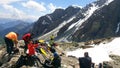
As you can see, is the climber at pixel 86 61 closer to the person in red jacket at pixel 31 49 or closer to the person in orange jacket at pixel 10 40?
the person in red jacket at pixel 31 49

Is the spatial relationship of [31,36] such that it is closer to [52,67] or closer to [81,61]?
[52,67]

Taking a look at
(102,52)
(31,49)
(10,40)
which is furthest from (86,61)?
(102,52)

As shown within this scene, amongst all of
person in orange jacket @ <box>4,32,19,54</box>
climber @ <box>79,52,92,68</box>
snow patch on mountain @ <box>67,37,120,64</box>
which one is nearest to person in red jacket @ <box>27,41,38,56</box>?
person in orange jacket @ <box>4,32,19,54</box>

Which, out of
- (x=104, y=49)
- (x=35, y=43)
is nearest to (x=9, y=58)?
(x=35, y=43)

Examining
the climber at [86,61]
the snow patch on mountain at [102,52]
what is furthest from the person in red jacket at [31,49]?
the snow patch on mountain at [102,52]

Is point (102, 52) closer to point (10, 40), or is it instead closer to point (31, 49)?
point (10, 40)

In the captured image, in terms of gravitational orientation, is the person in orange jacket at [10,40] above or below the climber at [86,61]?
above

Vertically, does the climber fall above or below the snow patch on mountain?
below

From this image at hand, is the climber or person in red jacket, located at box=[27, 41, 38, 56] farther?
person in red jacket, located at box=[27, 41, 38, 56]

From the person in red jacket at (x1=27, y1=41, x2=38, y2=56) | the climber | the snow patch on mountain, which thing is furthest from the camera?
the snow patch on mountain

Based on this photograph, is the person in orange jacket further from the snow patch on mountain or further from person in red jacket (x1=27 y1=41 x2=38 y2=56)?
the snow patch on mountain

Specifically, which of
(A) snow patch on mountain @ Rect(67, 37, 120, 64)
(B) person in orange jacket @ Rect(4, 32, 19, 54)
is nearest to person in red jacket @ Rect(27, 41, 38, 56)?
(B) person in orange jacket @ Rect(4, 32, 19, 54)

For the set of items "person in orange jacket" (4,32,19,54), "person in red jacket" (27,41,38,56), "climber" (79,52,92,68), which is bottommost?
"climber" (79,52,92,68)

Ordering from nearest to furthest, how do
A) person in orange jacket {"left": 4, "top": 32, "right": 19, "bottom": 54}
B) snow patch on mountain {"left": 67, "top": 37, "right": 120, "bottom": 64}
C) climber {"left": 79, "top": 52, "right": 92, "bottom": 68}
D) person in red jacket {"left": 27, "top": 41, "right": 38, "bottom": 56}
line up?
climber {"left": 79, "top": 52, "right": 92, "bottom": 68}, person in red jacket {"left": 27, "top": 41, "right": 38, "bottom": 56}, person in orange jacket {"left": 4, "top": 32, "right": 19, "bottom": 54}, snow patch on mountain {"left": 67, "top": 37, "right": 120, "bottom": 64}
